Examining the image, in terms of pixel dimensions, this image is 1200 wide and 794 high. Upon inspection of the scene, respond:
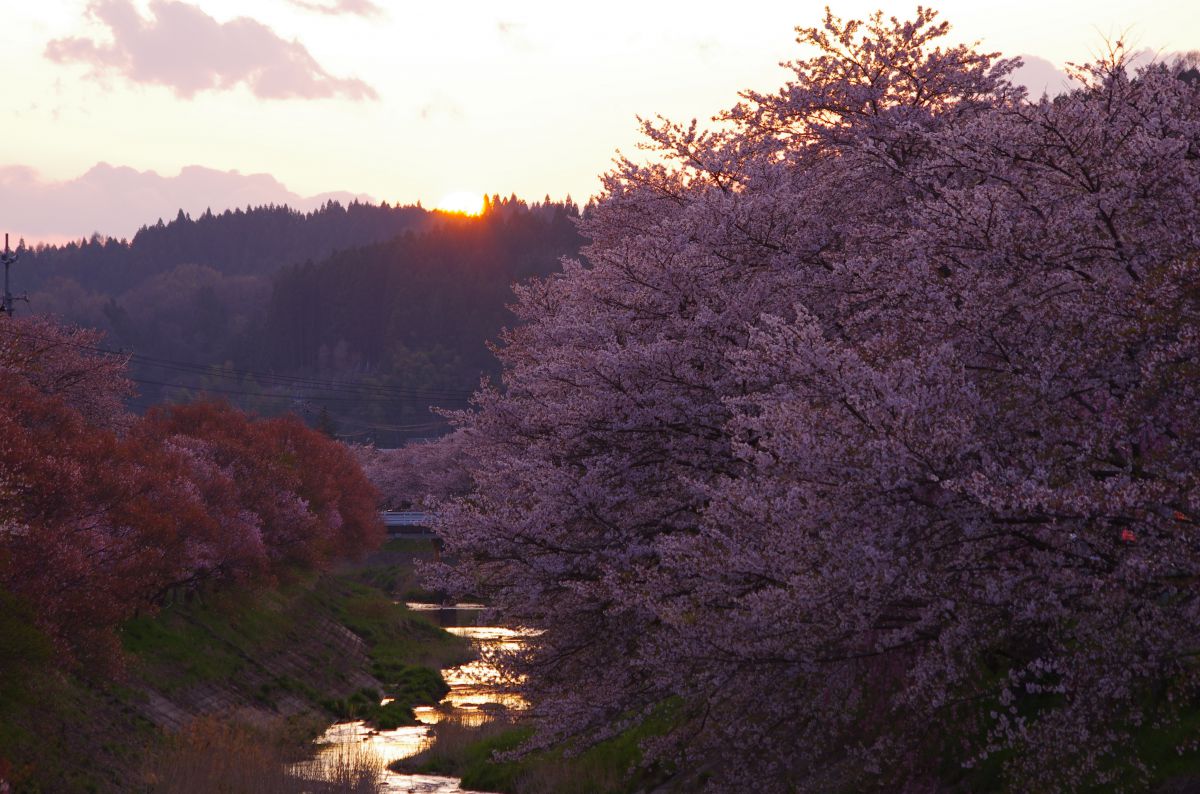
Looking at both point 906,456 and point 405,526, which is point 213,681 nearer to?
point 906,456

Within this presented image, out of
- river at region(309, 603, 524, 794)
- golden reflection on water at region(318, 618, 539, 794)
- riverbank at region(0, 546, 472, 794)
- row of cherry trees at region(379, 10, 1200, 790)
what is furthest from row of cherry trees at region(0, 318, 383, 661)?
row of cherry trees at region(379, 10, 1200, 790)

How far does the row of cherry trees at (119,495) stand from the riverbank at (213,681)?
1277 mm

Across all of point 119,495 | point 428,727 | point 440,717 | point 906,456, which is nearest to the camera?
point 906,456

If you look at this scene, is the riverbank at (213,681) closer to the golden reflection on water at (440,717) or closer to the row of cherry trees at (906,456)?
the golden reflection on water at (440,717)

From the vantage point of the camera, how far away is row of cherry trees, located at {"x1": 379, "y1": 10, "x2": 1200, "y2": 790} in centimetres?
1187

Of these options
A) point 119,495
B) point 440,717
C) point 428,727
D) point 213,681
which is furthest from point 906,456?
point 440,717

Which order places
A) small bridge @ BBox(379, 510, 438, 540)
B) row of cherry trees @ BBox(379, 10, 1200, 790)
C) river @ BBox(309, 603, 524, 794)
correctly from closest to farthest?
1. row of cherry trees @ BBox(379, 10, 1200, 790)
2. river @ BBox(309, 603, 524, 794)
3. small bridge @ BBox(379, 510, 438, 540)

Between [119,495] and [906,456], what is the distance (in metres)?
27.1

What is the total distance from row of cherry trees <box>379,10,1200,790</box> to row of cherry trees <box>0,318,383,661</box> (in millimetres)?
10520

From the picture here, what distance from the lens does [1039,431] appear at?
12844 mm

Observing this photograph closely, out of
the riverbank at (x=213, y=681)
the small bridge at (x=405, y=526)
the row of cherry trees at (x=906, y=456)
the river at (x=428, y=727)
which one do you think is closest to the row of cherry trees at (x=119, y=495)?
the riverbank at (x=213, y=681)

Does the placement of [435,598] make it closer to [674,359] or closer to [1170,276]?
[674,359]

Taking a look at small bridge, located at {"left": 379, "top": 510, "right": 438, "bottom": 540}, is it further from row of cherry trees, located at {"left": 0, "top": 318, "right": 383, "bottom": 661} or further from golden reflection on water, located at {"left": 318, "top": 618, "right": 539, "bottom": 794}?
golden reflection on water, located at {"left": 318, "top": 618, "right": 539, "bottom": 794}

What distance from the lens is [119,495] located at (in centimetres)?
3412
